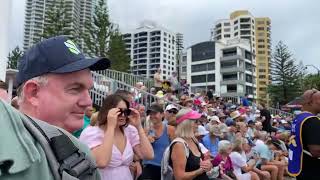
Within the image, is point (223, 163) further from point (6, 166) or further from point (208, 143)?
point (6, 166)

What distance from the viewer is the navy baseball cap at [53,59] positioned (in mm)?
1389

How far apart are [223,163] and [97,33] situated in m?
30.5

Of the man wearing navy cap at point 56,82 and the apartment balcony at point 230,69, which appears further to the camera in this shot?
the apartment balcony at point 230,69

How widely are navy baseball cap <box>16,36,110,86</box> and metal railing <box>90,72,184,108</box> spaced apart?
33.8 feet

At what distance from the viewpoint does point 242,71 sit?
90625 mm

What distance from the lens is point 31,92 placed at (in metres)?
1.48

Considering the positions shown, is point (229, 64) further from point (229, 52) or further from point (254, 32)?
point (254, 32)

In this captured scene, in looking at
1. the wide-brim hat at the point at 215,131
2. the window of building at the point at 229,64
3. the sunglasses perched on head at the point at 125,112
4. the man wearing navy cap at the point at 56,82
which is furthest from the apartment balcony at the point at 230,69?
the man wearing navy cap at the point at 56,82

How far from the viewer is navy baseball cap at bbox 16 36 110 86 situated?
1.39 metres

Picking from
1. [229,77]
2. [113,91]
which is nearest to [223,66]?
[229,77]

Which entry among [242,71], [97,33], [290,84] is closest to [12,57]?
[97,33]

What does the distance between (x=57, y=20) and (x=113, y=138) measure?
3112 centimetres

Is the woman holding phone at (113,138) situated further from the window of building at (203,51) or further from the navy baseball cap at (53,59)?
the window of building at (203,51)

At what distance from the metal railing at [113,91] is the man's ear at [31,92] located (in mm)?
10273
